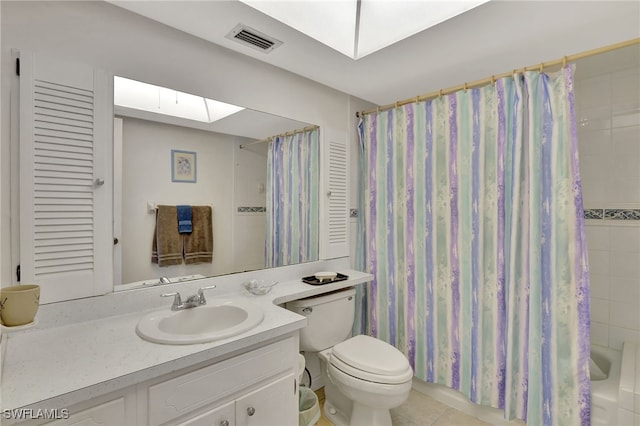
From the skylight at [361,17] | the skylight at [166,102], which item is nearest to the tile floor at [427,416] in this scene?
the skylight at [166,102]

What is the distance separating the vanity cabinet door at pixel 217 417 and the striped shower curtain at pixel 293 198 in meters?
0.89

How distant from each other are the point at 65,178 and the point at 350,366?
1590 mm

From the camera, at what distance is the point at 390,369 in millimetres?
1562

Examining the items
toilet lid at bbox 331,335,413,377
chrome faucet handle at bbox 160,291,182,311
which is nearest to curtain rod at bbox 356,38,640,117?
toilet lid at bbox 331,335,413,377

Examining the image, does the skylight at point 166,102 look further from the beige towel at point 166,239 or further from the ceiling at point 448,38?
the beige towel at point 166,239

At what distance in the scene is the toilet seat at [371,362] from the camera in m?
1.55

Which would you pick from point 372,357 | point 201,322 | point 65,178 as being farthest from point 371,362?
point 65,178

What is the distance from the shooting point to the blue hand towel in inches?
60.8

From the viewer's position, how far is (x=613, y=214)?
200 cm

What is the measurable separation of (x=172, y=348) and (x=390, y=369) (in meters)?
1.08

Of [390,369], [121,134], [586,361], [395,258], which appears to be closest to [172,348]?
[121,134]

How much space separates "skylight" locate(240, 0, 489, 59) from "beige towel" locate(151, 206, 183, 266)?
3.35 ft

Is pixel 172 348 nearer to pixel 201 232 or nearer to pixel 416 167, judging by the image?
pixel 201 232

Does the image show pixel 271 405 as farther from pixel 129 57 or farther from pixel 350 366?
pixel 129 57
